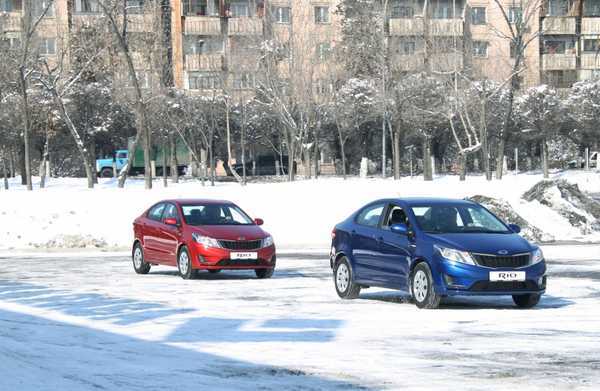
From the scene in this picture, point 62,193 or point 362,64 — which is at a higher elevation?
point 362,64

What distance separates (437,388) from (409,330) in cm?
407

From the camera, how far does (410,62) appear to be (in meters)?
62.6

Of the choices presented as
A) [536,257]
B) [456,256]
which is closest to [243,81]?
[536,257]

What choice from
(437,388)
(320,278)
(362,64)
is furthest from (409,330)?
(362,64)

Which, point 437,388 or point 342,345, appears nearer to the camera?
point 437,388

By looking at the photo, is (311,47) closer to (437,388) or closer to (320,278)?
(320,278)

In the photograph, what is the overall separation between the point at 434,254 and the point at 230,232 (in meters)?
6.82

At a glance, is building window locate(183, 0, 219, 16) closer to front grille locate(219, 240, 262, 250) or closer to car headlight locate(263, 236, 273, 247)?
car headlight locate(263, 236, 273, 247)

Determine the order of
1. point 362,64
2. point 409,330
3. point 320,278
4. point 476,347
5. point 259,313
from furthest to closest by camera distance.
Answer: point 362,64 < point 320,278 < point 259,313 < point 409,330 < point 476,347

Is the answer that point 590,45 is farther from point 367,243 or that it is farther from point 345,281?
point 367,243

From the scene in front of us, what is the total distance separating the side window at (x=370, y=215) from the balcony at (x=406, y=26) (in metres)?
47.2

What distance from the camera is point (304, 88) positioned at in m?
61.6

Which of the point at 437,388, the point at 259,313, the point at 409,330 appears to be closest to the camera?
the point at 437,388

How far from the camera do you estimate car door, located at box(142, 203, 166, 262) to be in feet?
76.8
